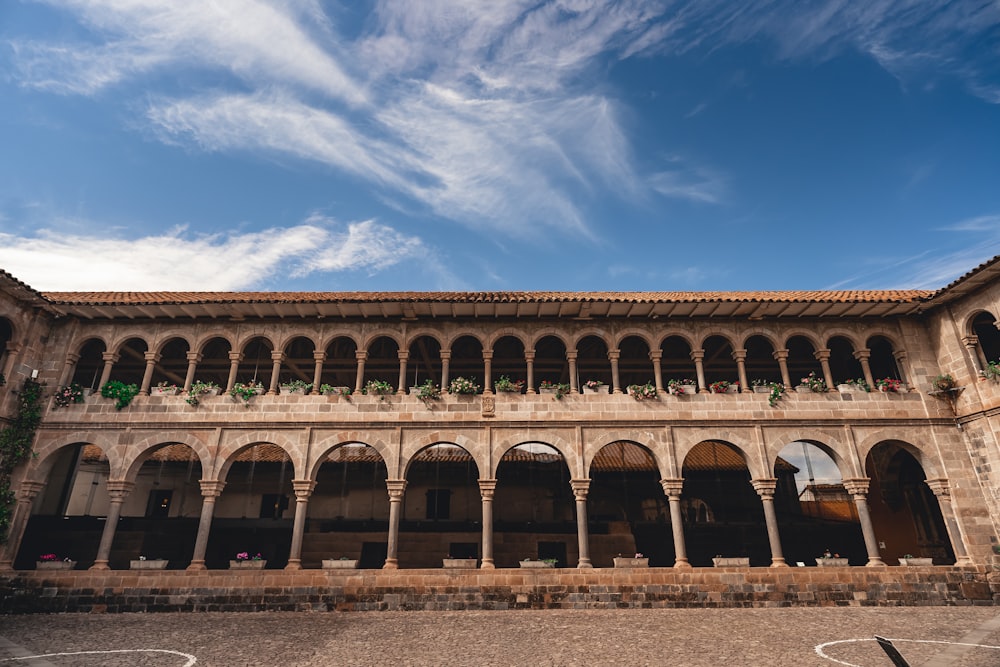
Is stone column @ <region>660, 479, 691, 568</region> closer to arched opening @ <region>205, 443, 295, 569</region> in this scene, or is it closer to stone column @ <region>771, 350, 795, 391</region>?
stone column @ <region>771, 350, 795, 391</region>

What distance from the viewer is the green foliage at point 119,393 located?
1659cm

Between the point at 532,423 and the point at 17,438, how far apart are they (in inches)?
609

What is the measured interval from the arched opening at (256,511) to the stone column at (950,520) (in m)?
21.3

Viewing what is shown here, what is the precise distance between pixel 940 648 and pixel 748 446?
7.27 m

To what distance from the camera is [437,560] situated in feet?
63.9

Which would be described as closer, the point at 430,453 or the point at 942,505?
the point at 942,505

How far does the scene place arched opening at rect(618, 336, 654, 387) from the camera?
66.4ft

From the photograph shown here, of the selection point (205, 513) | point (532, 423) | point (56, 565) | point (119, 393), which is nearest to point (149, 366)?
point (119, 393)

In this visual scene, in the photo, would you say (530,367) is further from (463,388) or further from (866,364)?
(866,364)

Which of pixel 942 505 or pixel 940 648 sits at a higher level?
pixel 942 505

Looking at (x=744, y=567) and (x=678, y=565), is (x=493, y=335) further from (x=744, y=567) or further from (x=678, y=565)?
(x=744, y=567)

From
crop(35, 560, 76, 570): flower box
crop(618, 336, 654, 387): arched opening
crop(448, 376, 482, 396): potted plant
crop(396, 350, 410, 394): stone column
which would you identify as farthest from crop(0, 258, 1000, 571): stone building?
crop(35, 560, 76, 570): flower box

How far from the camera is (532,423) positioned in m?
16.5

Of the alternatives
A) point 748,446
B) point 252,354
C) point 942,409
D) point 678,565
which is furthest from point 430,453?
point 942,409
